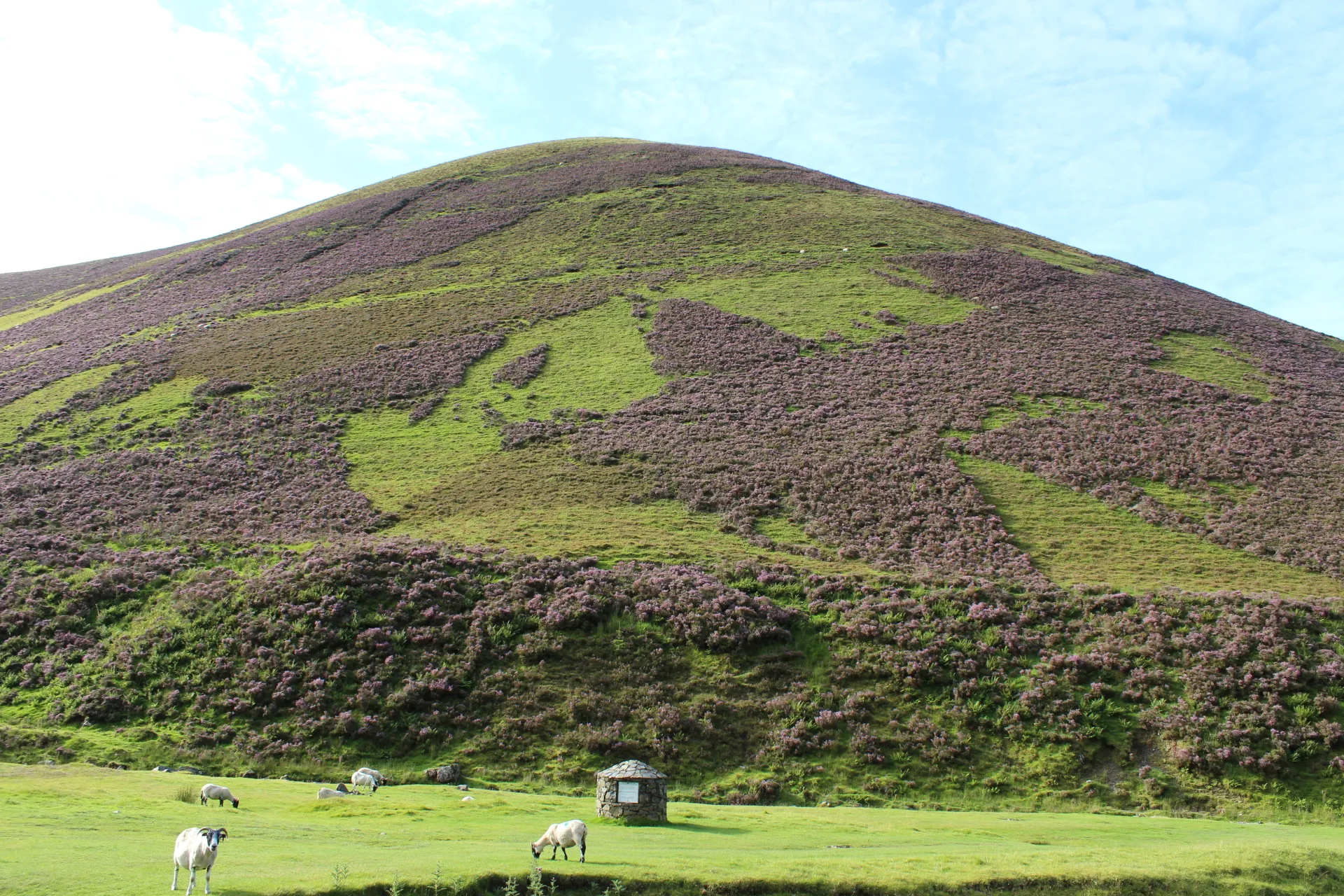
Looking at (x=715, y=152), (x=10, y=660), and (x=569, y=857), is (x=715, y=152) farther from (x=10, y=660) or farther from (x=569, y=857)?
(x=569, y=857)

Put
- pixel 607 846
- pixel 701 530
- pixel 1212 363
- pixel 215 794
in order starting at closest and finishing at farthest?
1. pixel 607 846
2. pixel 215 794
3. pixel 701 530
4. pixel 1212 363

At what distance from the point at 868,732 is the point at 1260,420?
132 feet

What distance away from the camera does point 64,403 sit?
59.6 metres

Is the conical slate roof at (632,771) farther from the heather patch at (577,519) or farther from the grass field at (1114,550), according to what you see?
the grass field at (1114,550)

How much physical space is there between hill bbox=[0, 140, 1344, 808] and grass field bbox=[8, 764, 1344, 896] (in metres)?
3.33

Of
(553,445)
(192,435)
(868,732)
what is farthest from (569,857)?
(192,435)

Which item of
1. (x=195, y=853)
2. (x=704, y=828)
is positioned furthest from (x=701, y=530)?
(x=195, y=853)

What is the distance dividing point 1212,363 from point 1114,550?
3156 cm

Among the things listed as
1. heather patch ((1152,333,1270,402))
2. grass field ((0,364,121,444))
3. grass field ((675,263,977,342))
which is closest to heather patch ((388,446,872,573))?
grass field ((675,263,977,342))

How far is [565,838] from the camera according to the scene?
15656mm

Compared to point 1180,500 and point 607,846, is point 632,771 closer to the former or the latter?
point 607,846

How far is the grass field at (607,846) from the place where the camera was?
1464 centimetres

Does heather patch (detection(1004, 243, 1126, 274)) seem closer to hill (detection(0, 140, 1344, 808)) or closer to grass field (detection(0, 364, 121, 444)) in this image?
hill (detection(0, 140, 1344, 808))

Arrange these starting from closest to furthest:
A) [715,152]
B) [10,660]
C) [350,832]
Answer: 1. [350,832]
2. [10,660]
3. [715,152]
